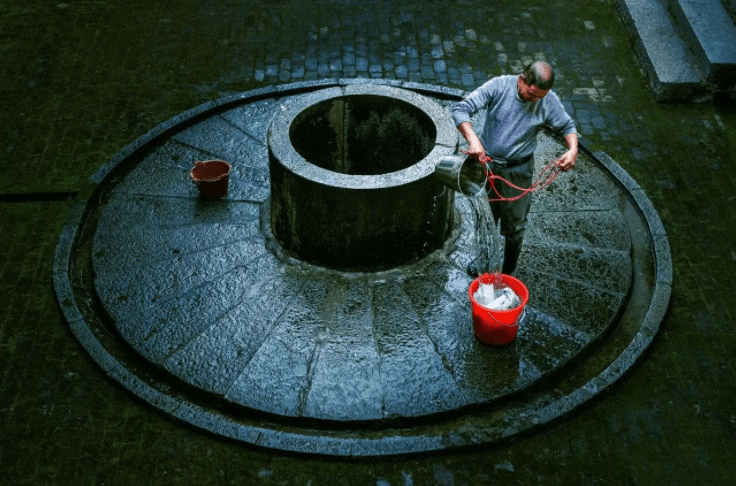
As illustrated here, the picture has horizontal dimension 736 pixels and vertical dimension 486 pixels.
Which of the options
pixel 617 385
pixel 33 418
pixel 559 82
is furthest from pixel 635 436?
pixel 559 82

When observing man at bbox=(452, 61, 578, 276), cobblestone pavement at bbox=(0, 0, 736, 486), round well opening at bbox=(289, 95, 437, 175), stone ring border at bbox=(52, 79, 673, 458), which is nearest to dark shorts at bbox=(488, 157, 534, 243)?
man at bbox=(452, 61, 578, 276)

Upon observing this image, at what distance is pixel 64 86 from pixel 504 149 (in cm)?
651

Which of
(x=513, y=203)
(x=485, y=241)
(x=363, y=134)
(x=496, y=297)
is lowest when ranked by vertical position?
(x=485, y=241)

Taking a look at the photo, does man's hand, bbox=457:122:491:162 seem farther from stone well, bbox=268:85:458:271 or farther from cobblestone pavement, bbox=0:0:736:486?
cobblestone pavement, bbox=0:0:736:486

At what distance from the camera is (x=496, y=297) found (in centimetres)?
602

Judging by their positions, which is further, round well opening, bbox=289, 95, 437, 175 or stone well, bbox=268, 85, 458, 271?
round well opening, bbox=289, 95, 437, 175

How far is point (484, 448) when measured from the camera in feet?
18.3

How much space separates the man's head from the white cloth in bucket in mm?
1608

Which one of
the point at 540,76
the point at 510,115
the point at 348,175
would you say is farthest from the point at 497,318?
the point at 540,76

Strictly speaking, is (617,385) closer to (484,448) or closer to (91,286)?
(484,448)

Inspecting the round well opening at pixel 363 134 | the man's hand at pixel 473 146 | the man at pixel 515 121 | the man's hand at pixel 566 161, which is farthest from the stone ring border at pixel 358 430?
the round well opening at pixel 363 134

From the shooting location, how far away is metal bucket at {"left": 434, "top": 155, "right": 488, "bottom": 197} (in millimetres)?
5980

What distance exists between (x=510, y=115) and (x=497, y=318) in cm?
169

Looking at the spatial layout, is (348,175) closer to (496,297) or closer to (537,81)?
(496,297)
